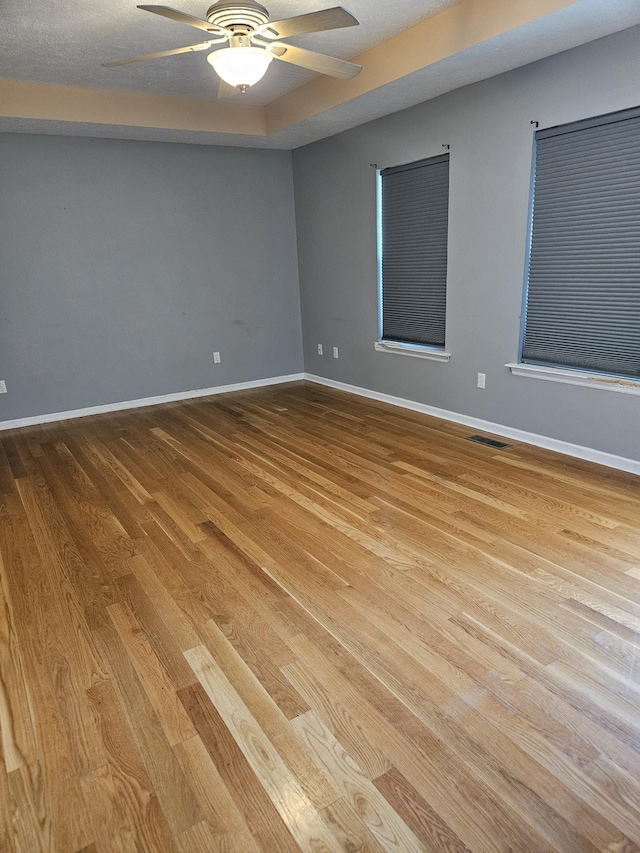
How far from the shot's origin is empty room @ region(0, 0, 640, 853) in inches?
56.6

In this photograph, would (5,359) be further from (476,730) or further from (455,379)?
(476,730)

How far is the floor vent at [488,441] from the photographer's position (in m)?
3.84

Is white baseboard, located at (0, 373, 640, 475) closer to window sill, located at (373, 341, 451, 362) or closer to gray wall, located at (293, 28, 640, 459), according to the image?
gray wall, located at (293, 28, 640, 459)

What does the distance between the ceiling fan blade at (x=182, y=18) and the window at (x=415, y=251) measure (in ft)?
7.63

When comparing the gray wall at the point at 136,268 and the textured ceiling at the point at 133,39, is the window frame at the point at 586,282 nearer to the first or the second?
the textured ceiling at the point at 133,39

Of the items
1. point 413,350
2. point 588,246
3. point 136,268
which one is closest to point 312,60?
point 588,246

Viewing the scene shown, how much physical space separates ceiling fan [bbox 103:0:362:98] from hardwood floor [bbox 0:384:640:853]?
2.19 meters

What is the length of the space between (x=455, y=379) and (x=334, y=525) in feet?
6.97

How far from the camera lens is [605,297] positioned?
3.26 meters

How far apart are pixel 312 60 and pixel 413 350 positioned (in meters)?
2.55

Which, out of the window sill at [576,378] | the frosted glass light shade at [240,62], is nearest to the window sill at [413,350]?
the window sill at [576,378]

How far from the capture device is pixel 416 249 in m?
4.55

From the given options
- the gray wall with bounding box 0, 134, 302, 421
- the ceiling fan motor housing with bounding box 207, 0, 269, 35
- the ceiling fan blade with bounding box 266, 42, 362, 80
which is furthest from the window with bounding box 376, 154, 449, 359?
the ceiling fan motor housing with bounding box 207, 0, 269, 35

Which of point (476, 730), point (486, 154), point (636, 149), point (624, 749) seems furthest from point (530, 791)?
point (486, 154)
